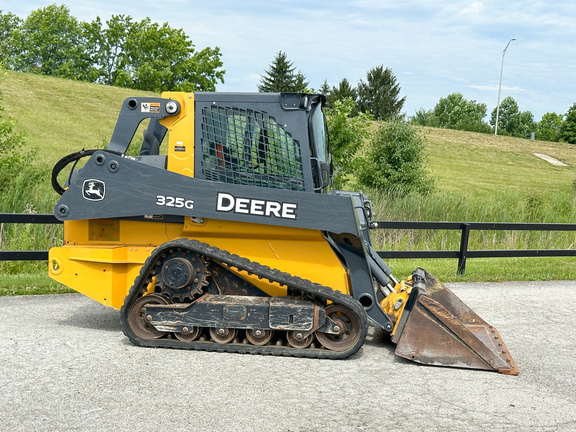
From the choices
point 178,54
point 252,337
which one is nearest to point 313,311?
point 252,337

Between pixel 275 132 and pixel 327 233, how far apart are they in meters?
1.11

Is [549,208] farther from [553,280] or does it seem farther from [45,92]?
[45,92]

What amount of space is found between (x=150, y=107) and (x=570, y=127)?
86.5 meters

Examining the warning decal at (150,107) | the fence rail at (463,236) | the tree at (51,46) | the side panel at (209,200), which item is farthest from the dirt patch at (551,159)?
the tree at (51,46)

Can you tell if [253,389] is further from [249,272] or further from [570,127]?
[570,127]

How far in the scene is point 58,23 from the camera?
75.8 m

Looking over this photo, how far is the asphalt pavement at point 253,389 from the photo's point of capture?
4375 mm

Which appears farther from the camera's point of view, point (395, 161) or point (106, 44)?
point (106, 44)

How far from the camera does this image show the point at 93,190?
6.07 m

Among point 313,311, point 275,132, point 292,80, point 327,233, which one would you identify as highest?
point 292,80

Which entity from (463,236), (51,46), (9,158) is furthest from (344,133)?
(51,46)

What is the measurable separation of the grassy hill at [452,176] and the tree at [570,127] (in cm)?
2576

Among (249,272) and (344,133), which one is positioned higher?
(344,133)

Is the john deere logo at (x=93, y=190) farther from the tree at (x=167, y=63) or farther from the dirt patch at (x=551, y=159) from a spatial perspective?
the tree at (x=167, y=63)
